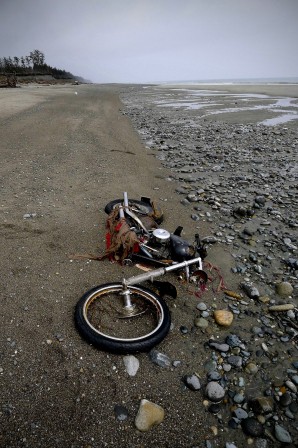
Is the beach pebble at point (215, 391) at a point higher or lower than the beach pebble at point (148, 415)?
lower

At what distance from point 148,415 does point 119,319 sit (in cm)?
141

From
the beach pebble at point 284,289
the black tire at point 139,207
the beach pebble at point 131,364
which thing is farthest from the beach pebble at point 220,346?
the black tire at point 139,207

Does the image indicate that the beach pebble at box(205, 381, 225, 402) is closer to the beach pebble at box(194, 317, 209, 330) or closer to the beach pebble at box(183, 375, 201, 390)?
the beach pebble at box(183, 375, 201, 390)

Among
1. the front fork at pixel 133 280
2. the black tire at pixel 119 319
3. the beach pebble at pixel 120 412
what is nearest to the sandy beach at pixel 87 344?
the beach pebble at pixel 120 412

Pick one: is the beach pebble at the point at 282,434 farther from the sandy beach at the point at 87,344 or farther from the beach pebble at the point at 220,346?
the beach pebble at the point at 220,346

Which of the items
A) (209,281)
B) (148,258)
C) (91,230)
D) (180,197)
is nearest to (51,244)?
(91,230)

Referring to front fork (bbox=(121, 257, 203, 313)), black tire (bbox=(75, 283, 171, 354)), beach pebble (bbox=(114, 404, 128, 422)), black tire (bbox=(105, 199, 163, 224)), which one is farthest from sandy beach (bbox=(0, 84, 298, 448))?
front fork (bbox=(121, 257, 203, 313))

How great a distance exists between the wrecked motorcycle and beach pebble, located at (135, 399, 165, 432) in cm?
63

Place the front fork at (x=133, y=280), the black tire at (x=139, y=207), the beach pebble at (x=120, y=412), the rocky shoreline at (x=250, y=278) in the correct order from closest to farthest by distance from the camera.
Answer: the beach pebble at (x=120, y=412)
the rocky shoreline at (x=250, y=278)
the front fork at (x=133, y=280)
the black tire at (x=139, y=207)

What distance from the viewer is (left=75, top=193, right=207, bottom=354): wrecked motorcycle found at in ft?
11.8

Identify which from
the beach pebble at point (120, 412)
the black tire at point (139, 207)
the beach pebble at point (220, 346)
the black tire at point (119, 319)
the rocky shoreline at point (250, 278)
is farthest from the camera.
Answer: the black tire at point (139, 207)

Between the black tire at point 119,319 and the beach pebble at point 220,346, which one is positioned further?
the beach pebble at point 220,346

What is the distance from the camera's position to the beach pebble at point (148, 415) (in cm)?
Result: 289

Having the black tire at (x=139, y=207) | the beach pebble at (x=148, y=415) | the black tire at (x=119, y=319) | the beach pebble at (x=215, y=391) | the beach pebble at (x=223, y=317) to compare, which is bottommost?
the beach pebble at (x=215, y=391)
